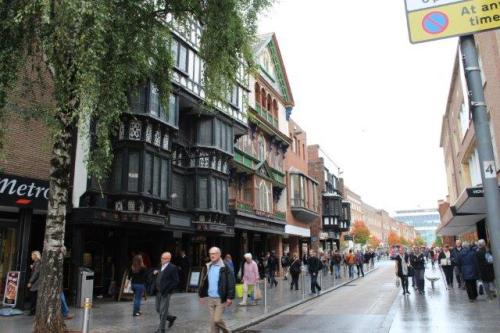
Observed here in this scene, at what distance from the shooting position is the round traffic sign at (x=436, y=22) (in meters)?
4.77

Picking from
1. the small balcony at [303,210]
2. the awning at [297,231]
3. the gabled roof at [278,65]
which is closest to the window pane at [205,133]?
the gabled roof at [278,65]

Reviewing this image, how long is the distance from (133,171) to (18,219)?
14.1 feet

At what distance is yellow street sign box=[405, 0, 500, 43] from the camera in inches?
184

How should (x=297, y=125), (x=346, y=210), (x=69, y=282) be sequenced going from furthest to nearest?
(x=346, y=210) → (x=297, y=125) → (x=69, y=282)

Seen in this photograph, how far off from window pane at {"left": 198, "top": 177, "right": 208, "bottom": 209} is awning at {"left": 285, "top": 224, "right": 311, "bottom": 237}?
562 inches

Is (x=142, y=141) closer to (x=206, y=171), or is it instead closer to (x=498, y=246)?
(x=206, y=171)

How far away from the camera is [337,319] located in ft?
39.4

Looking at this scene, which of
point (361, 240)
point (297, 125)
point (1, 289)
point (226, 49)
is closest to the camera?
point (226, 49)

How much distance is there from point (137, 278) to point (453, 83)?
2350 cm

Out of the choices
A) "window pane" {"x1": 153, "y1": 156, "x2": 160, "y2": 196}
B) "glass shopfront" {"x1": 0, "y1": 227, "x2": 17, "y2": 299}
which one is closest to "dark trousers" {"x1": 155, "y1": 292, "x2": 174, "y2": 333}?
"glass shopfront" {"x1": 0, "y1": 227, "x2": 17, "y2": 299}

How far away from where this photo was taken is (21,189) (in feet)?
44.5

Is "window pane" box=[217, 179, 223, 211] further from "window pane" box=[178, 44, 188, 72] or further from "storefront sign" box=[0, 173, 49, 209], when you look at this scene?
"storefront sign" box=[0, 173, 49, 209]

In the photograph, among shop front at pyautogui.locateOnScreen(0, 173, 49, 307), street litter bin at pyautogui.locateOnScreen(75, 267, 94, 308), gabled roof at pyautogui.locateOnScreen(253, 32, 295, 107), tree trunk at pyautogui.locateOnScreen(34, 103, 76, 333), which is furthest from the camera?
gabled roof at pyautogui.locateOnScreen(253, 32, 295, 107)

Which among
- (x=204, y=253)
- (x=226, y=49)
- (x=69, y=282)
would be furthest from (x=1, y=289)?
(x=204, y=253)
